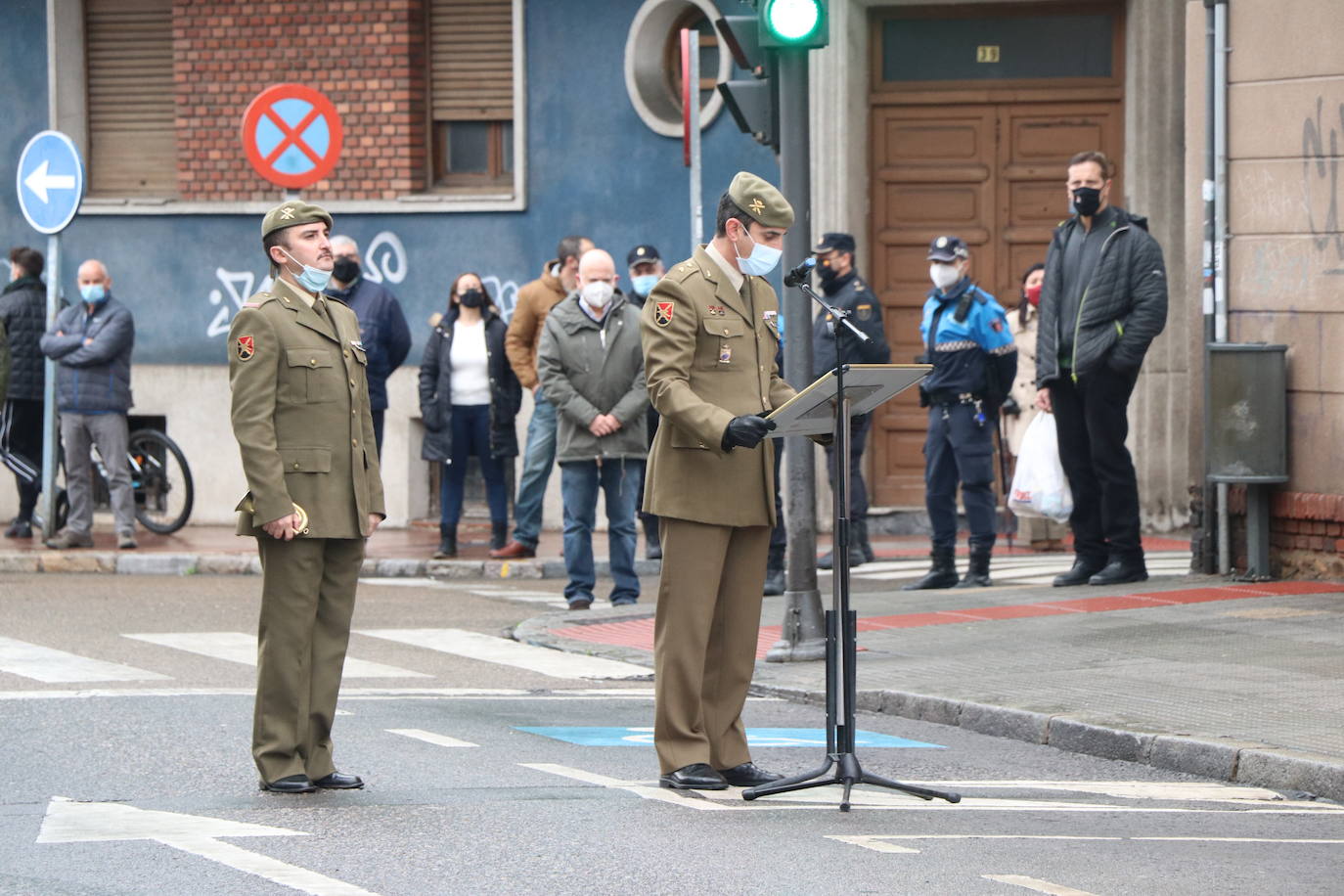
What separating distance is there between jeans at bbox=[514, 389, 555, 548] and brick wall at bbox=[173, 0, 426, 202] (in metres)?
4.24

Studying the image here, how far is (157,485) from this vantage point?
17281 millimetres

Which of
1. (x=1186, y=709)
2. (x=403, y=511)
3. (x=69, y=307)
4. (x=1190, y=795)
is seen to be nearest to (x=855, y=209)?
(x=403, y=511)

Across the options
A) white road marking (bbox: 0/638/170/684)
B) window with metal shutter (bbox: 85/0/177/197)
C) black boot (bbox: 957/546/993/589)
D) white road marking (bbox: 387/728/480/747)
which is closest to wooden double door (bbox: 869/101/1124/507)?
black boot (bbox: 957/546/993/589)

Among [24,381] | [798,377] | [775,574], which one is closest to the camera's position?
[798,377]

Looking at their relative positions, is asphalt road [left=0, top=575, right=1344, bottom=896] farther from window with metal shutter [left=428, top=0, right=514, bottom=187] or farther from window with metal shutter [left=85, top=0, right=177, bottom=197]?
window with metal shutter [left=85, top=0, right=177, bottom=197]

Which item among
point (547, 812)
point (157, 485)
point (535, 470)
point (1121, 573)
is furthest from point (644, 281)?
point (547, 812)

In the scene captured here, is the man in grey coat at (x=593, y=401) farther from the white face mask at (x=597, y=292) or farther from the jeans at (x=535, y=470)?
the jeans at (x=535, y=470)

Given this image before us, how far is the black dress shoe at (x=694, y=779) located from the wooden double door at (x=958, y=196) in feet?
34.0

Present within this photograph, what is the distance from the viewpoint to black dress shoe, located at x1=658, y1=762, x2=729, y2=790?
24.0 feet

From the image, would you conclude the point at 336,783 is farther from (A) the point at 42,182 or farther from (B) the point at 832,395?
(A) the point at 42,182

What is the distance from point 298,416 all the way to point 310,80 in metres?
11.8

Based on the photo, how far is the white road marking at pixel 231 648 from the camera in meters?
10.6

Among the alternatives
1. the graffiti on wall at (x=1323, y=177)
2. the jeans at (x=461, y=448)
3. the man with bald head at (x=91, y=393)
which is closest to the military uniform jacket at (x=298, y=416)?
the graffiti on wall at (x=1323, y=177)

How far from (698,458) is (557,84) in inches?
445
